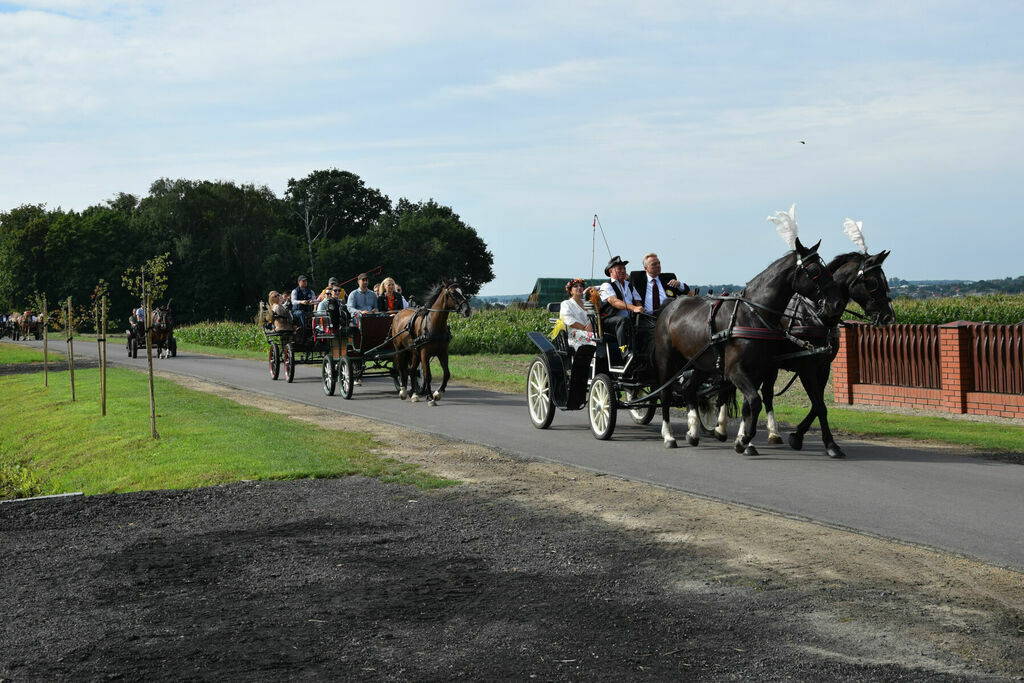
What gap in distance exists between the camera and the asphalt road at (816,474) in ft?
25.6

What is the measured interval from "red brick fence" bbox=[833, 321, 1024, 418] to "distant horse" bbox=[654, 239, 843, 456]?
188 inches

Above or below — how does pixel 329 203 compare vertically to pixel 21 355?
above

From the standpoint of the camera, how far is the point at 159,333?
36250 millimetres

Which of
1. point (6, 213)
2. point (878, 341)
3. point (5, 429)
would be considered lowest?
point (5, 429)

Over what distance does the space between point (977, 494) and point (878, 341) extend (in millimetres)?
9654

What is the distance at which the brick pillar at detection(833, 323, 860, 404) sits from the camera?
1869 cm

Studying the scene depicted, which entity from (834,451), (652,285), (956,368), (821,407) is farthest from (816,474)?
(956,368)

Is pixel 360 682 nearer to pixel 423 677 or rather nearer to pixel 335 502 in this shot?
pixel 423 677

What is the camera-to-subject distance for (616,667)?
4.96 m

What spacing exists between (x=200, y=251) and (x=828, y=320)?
7457cm

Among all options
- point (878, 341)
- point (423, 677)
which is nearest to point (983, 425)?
point (878, 341)

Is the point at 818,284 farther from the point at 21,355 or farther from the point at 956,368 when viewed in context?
the point at 21,355

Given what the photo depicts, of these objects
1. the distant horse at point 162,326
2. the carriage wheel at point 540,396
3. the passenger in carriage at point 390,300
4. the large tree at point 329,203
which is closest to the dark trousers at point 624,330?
the carriage wheel at point 540,396

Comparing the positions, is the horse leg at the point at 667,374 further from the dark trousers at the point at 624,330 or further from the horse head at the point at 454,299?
the horse head at the point at 454,299
